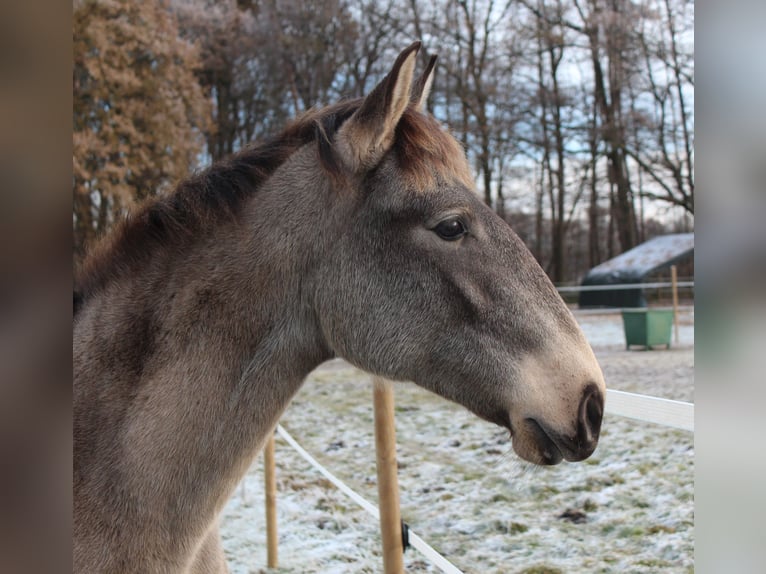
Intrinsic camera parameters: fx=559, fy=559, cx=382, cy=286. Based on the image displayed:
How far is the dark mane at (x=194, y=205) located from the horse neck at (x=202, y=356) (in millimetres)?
55

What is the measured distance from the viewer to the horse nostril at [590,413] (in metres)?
1.48

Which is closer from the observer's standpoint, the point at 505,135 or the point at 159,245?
the point at 159,245

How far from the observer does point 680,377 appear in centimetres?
764

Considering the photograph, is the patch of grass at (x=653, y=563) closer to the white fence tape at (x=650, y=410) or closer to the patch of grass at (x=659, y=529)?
the patch of grass at (x=659, y=529)

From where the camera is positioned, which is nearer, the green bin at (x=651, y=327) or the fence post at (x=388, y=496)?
the fence post at (x=388, y=496)

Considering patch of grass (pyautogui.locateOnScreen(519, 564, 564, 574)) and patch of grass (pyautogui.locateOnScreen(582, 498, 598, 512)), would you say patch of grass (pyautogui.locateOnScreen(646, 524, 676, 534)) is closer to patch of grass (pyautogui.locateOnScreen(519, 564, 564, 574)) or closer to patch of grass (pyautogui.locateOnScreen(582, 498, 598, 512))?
patch of grass (pyautogui.locateOnScreen(582, 498, 598, 512))

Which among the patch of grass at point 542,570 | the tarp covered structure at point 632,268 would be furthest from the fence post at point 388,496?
the tarp covered structure at point 632,268

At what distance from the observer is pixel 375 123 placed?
159 cm
